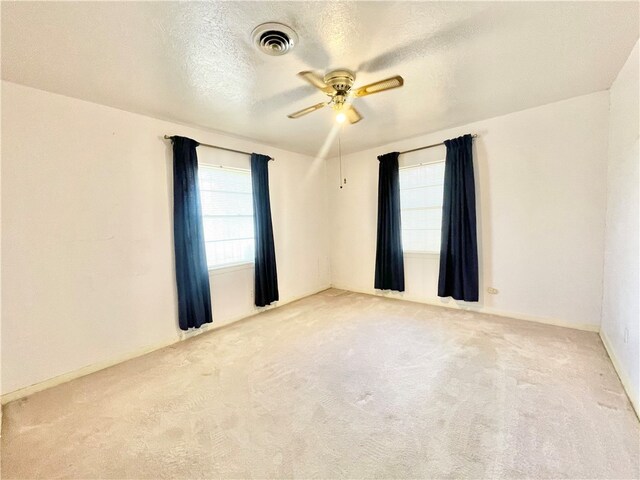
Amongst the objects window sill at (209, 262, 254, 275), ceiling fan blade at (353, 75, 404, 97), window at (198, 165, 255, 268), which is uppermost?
ceiling fan blade at (353, 75, 404, 97)

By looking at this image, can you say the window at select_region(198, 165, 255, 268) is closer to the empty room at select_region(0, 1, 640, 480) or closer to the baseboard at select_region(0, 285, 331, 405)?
the empty room at select_region(0, 1, 640, 480)

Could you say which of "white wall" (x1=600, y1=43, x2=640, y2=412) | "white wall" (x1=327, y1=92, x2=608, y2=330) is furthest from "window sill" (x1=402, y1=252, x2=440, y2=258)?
A: "white wall" (x1=600, y1=43, x2=640, y2=412)

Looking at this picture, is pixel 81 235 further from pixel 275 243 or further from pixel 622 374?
pixel 622 374

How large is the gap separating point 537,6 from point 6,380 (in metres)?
4.48

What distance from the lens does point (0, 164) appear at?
210cm

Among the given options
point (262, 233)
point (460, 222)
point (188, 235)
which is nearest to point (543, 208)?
point (460, 222)

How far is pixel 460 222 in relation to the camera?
11.6ft

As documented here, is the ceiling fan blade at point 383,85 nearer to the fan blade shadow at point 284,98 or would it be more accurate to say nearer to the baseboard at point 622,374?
the fan blade shadow at point 284,98

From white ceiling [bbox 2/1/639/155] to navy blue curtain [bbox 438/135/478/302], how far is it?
73 centimetres

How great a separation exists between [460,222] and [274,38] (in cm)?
299

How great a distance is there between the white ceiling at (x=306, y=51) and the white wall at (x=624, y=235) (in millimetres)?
294

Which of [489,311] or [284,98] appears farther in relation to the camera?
[489,311]

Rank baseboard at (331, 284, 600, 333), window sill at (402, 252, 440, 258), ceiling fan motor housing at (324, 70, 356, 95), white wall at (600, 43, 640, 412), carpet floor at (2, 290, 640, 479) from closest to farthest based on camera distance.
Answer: carpet floor at (2, 290, 640, 479) < white wall at (600, 43, 640, 412) < ceiling fan motor housing at (324, 70, 356, 95) < baseboard at (331, 284, 600, 333) < window sill at (402, 252, 440, 258)

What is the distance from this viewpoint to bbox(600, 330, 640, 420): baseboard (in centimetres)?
178
